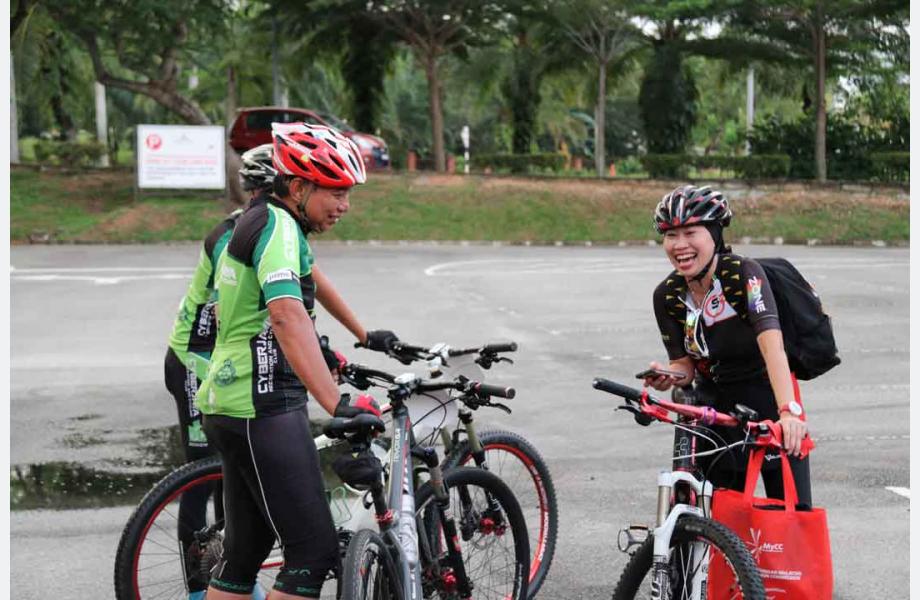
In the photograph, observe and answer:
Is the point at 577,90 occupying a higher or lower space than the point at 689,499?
higher

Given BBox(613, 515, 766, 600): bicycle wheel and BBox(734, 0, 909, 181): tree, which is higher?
BBox(734, 0, 909, 181): tree

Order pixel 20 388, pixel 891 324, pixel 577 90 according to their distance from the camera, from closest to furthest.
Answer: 1. pixel 20 388
2. pixel 891 324
3. pixel 577 90

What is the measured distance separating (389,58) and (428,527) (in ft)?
117

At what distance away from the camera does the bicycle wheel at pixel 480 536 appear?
4637 millimetres

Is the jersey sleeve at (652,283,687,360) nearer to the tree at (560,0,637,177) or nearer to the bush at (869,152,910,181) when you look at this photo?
the tree at (560,0,637,177)

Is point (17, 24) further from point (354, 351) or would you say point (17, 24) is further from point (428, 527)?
point (428, 527)

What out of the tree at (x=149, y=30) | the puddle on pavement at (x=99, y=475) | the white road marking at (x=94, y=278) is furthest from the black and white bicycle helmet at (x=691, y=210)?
the tree at (x=149, y=30)

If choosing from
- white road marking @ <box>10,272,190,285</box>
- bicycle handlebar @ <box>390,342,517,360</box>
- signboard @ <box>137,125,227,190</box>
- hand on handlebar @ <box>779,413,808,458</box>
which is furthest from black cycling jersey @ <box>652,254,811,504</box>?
signboard @ <box>137,125,227,190</box>

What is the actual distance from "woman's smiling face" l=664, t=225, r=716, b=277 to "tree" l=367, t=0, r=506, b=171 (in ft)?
104

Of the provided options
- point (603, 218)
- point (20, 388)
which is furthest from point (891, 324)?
point (603, 218)

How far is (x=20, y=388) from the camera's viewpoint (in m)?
10.9

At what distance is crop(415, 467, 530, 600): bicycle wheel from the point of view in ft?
15.2

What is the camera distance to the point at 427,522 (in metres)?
→ 4.63

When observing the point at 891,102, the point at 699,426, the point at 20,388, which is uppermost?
the point at 891,102
